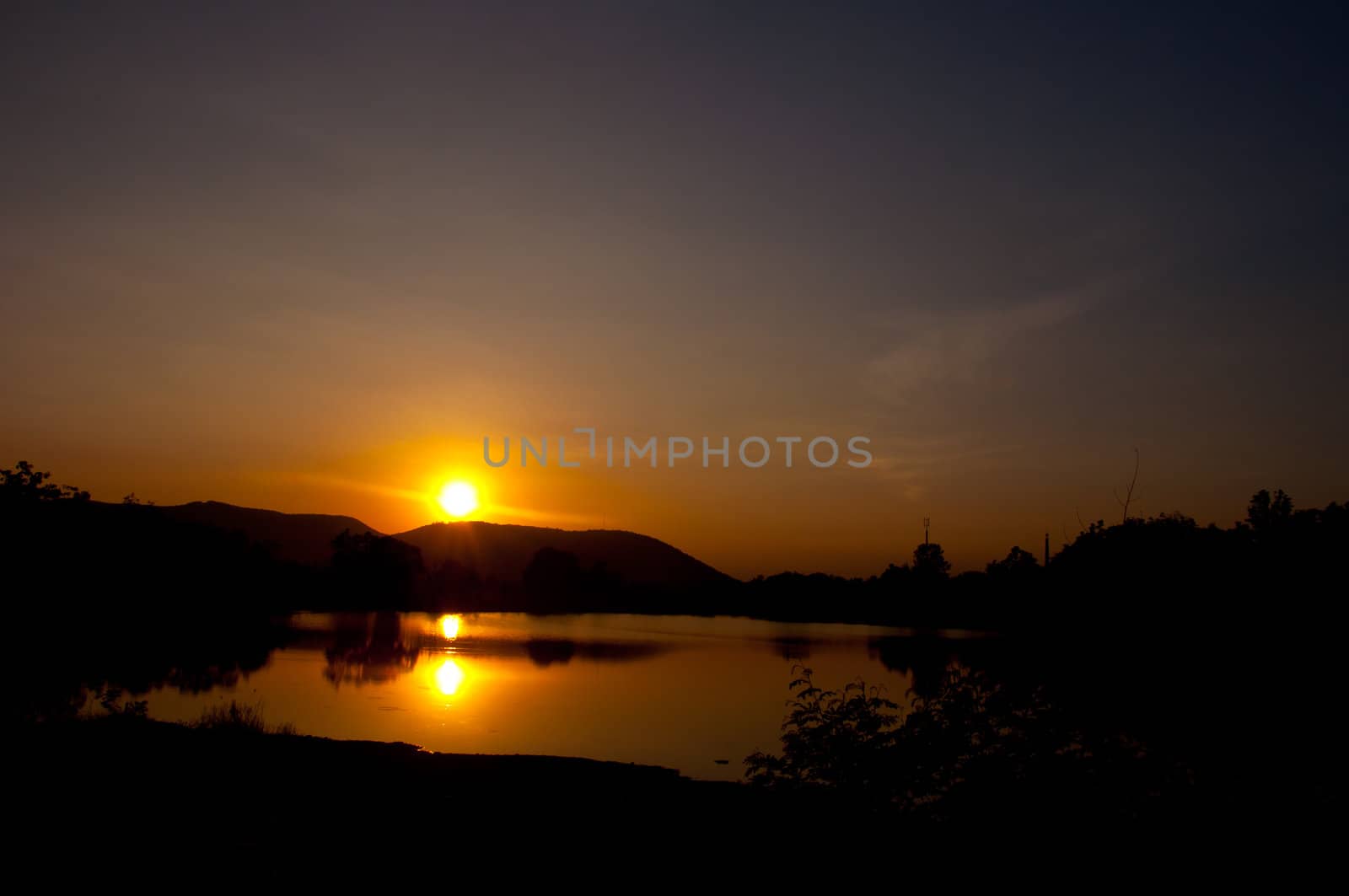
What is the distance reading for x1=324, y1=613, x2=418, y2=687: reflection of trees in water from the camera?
4206 centimetres

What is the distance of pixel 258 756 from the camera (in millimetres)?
17375

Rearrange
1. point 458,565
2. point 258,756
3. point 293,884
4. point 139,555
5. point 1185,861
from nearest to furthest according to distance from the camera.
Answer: point 1185,861, point 293,884, point 258,756, point 139,555, point 458,565

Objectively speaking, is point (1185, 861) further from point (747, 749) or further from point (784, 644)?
point (784, 644)

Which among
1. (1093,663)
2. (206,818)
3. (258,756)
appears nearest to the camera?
(206,818)

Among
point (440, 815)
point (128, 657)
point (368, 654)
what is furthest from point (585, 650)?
point (440, 815)

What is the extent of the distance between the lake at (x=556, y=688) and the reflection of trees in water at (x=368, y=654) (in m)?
0.16

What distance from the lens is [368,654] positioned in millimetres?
53219

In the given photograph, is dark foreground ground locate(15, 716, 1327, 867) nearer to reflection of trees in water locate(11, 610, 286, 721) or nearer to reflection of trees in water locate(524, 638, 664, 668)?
reflection of trees in water locate(11, 610, 286, 721)

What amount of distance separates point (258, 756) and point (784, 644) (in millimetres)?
55175

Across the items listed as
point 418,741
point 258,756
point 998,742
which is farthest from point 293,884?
point 418,741

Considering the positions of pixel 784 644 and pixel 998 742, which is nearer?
pixel 998 742

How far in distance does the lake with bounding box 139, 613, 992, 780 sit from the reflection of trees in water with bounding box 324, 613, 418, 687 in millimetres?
159

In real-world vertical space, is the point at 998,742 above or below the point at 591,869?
above

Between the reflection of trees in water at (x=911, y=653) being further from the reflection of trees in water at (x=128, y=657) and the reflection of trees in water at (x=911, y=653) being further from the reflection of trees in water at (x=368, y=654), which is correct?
the reflection of trees in water at (x=128, y=657)
